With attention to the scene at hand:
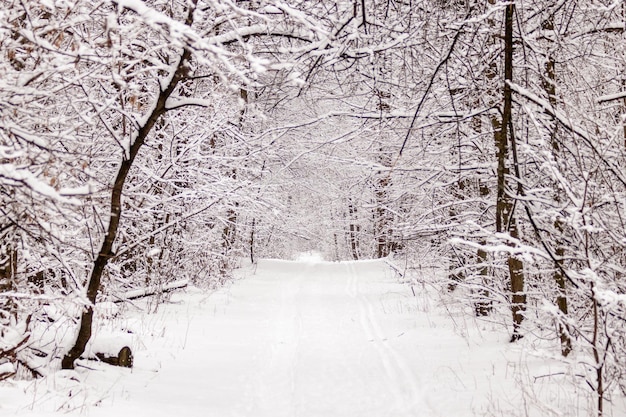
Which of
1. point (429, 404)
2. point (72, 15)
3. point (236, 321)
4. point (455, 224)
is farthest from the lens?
point (236, 321)

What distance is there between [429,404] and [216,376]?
253cm

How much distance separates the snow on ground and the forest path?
0.06 ft

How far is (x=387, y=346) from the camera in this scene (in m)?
8.72

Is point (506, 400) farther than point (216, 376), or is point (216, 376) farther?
point (216, 376)

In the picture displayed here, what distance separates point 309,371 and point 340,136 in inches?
119

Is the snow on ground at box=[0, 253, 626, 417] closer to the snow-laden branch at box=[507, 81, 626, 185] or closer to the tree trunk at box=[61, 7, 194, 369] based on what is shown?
the tree trunk at box=[61, 7, 194, 369]

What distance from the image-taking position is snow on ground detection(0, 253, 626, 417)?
198 inches

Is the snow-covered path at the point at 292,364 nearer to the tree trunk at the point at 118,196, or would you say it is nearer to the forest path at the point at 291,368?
the forest path at the point at 291,368

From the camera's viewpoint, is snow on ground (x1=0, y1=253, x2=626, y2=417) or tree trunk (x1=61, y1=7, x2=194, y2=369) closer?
tree trunk (x1=61, y1=7, x2=194, y2=369)

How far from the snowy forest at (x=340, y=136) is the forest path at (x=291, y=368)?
24.5 inches

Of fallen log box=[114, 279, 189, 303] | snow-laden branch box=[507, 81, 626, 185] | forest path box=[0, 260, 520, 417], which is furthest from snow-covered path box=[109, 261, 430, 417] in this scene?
snow-laden branch box=[507, 81, 626, 185]

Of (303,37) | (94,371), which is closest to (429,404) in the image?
(94,371)

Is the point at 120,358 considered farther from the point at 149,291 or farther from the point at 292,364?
the point at 149,291

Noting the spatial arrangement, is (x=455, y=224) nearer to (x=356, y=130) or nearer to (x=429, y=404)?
(x=356, y=130)
